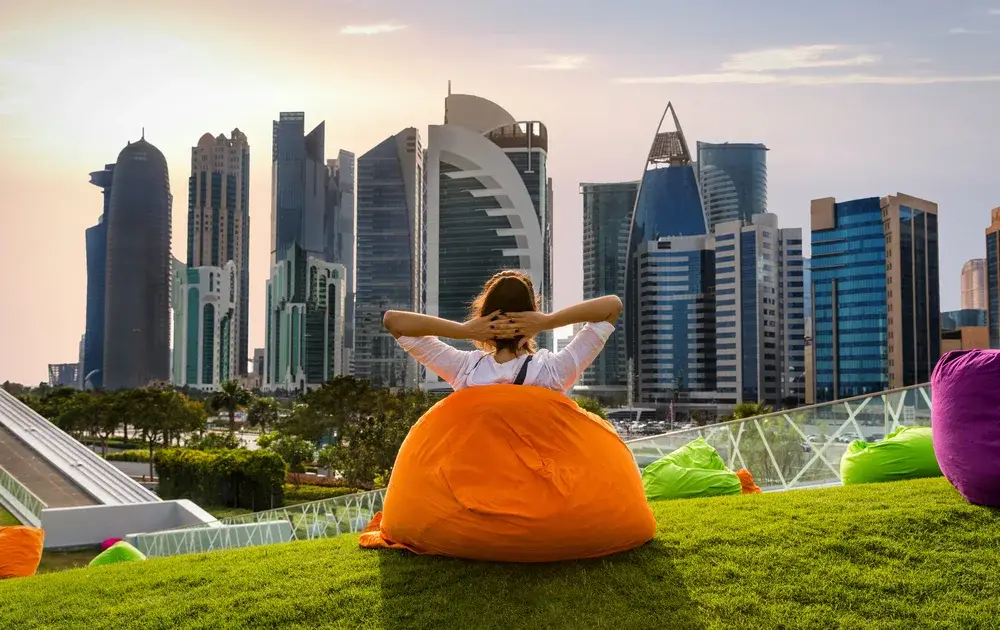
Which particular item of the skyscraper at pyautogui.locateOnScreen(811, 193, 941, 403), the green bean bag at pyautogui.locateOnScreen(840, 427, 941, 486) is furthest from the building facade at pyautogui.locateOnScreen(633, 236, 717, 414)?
the green bean bag at pyautogui.locateOnScreen(840, 427, 941, 486)

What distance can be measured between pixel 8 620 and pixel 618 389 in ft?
354

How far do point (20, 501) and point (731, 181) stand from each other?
Answer: 141 metres

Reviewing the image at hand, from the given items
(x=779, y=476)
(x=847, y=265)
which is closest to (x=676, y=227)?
(x=847, y=265)

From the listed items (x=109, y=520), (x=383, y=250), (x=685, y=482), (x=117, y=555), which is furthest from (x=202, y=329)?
(x=685, y=482)

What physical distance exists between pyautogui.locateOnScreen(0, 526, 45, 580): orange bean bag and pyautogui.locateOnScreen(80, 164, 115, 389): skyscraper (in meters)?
180

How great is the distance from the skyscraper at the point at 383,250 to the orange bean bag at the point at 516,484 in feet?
446

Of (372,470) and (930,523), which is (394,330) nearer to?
(930,523)

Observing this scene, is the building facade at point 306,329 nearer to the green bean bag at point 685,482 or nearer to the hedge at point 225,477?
the hedge at point 225,477

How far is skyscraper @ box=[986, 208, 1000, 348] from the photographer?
94.1 metres

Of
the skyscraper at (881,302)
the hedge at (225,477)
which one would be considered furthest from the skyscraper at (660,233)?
the hedge at (225,477)

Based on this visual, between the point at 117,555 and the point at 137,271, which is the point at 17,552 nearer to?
the point at 117,555

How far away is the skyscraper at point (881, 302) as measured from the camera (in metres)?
75.7

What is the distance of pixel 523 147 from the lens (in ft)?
373

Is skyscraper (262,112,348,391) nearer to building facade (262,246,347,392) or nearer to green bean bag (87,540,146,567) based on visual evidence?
building facade (262,246,347,392)
